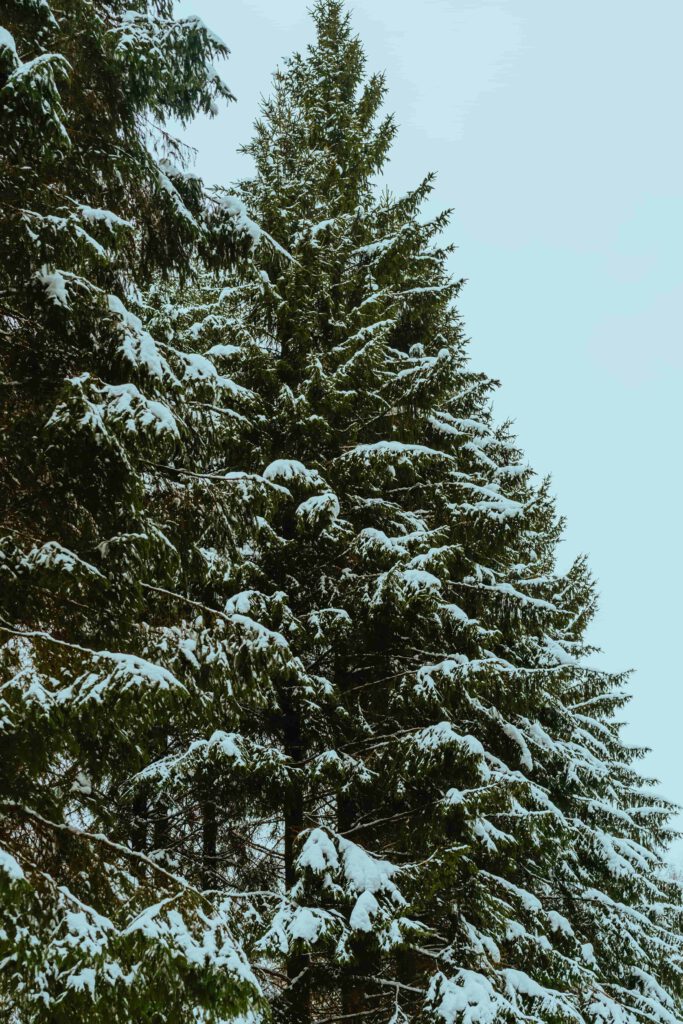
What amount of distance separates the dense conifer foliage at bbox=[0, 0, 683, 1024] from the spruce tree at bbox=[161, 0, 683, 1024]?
44mm

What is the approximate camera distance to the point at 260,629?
504 cm

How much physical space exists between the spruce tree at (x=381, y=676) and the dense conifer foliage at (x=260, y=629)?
4 centimetres

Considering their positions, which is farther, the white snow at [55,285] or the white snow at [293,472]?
the white snow at [293,472]

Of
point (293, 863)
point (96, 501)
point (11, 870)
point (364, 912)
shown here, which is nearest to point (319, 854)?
point (364, 912)

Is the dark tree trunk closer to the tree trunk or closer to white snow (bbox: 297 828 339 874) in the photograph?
the tree trunk

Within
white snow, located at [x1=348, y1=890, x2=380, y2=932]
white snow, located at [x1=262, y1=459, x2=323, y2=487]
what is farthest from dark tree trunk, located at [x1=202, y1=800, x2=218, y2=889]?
white snow, located at [x1=262, y1=459, x2=323, y2=487]

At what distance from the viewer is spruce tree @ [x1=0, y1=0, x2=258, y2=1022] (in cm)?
368

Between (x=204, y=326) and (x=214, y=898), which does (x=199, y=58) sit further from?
(x=214, y=898)

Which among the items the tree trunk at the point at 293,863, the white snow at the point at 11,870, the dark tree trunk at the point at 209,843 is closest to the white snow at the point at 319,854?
the tree trunk at the point at 293,863

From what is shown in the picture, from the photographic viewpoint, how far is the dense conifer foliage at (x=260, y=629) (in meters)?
4.08

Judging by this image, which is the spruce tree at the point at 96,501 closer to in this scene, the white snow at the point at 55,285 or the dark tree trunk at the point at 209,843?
the white snow at the point at 55,285

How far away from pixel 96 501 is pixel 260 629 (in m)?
1.34

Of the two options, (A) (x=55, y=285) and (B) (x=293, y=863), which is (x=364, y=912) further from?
(A) (x=55, y=285)

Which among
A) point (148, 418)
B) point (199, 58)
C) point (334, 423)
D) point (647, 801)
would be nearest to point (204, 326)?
point (334, 423)
